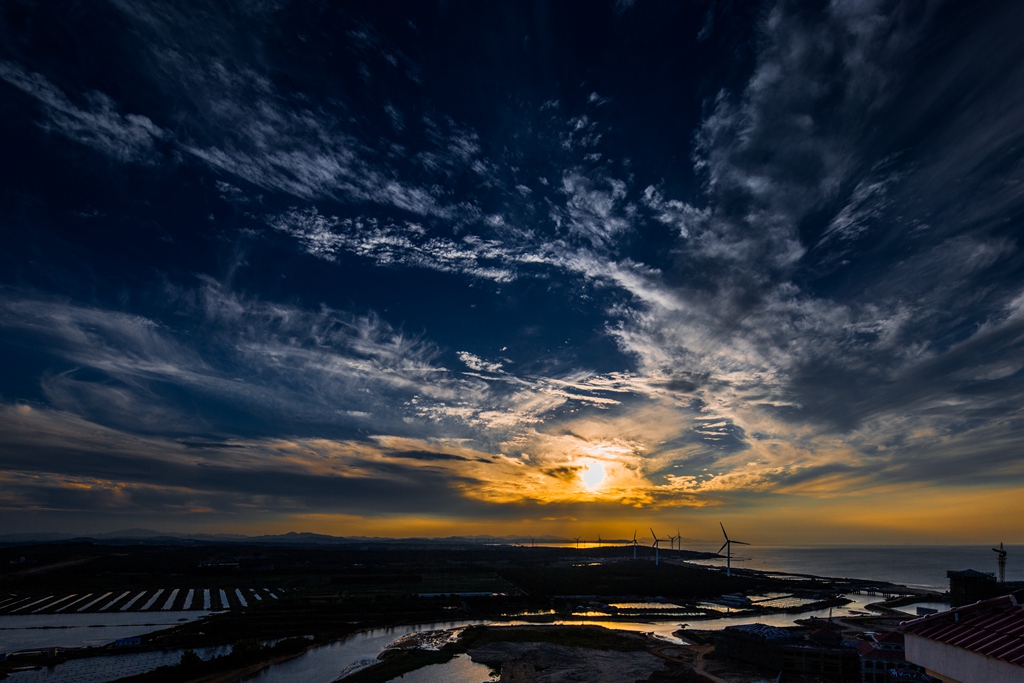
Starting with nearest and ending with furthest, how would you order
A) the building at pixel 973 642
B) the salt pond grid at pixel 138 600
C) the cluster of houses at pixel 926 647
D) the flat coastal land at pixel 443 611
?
the building at pixel 973 642 → the cluster of houses at pixel 926 647 → the flat coastal land at pixel 443 611 → the salt pond grid at pixel 138 600

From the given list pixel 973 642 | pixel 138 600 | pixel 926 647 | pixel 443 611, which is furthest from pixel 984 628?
pixel 138 600

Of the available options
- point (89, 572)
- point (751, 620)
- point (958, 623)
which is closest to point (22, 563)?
point (89, 572)

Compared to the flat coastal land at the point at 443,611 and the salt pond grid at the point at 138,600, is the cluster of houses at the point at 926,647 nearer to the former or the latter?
the flat coastal land at the point at 443,611

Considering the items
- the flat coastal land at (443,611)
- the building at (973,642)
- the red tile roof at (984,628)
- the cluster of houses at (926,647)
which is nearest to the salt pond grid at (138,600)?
the flat coastal land at (443,611)

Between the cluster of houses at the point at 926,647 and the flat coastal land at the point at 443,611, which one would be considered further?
the flat coastal land at the point at 443,611

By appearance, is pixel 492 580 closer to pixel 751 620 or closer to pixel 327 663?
pixel 751 620
